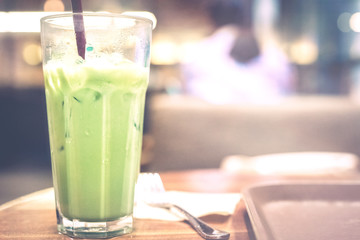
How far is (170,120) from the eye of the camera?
2.40 meters

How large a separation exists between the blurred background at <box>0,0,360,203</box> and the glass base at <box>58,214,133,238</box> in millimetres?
430

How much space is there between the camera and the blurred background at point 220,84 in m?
2.41

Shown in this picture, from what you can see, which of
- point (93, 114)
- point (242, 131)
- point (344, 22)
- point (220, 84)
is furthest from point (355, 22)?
point (93, 114)

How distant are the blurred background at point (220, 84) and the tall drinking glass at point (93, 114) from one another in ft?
0.78

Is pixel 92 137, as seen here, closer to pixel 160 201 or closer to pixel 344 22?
pixel 160 201

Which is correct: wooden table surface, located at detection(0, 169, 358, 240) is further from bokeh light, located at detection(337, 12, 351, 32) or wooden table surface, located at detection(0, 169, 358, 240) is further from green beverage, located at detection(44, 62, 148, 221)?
bokeh light, located at detection(337, 12, 351, 32)

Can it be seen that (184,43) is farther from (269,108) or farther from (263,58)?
(269,108)

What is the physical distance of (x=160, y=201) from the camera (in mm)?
782

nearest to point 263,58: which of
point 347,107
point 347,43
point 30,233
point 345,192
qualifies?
point 347,107

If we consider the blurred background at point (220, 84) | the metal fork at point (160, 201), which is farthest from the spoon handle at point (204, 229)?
the blurred background at point (220, 84)

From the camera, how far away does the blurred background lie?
95.0 inches

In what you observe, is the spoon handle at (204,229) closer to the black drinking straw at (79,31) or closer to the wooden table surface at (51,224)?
the wooden table surface at (51,224)

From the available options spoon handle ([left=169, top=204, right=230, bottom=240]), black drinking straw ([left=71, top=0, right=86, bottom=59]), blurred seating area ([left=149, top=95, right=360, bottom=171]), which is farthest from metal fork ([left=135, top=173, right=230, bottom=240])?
blurred seating area ([left=149, top=95, right=360, bottom=171])

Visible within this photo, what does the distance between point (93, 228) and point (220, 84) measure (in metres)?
3.11
